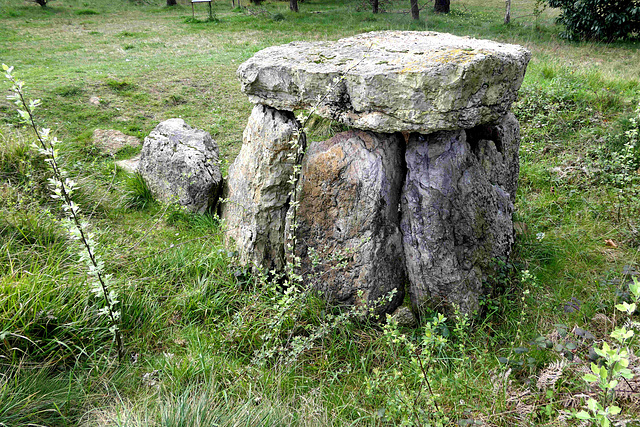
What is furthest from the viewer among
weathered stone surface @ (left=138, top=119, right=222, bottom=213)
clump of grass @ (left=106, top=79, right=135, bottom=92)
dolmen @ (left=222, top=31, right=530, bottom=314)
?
clump of grass @ (left=106, top=79, right=135, bottom=92)

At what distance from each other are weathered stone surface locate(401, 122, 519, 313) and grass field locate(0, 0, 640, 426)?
33 centimetres

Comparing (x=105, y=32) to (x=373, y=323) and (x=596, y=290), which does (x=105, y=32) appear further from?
(x=596, y=290)

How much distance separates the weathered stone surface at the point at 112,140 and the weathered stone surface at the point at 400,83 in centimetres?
336

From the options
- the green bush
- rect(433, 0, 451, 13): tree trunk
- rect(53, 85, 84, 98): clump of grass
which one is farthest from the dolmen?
rect(433, 0, 451, 13): tree trunk

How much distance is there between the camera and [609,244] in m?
4.56

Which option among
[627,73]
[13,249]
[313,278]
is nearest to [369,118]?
[313,278]

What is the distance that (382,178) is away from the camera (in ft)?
12.4

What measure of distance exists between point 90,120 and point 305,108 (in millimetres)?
5099

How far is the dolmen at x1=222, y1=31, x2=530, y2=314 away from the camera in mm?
3525

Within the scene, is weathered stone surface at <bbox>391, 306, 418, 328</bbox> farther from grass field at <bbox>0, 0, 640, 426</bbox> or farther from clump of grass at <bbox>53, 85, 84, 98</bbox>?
clump of grass at <bbox>53, 85, 84, 98</bbox>

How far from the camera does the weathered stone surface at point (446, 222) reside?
149 inches

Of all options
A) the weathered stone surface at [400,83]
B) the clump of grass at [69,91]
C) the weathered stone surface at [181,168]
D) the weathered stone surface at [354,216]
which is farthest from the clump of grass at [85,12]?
the weathered stone surface at [354,216]

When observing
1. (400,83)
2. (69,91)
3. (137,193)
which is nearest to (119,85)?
(69,91)

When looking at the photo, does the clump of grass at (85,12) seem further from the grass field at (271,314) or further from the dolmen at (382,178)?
the dolmen at (382,178)
